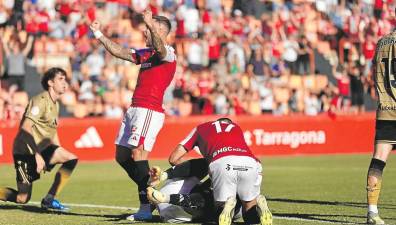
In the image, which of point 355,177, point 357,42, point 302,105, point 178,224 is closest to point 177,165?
point 178,224

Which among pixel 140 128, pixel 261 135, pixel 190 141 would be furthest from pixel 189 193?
pixel 261 135

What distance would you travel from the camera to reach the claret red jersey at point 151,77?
464 inches

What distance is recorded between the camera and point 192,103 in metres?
27.8

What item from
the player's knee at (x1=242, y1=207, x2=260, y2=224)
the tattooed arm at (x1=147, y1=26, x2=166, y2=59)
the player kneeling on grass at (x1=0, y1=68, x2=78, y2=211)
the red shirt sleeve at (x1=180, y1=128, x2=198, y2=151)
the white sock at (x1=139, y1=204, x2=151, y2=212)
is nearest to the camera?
the player's knee at (x1=242, y1=207, x2=260, y2=224)

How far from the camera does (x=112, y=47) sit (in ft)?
38.4

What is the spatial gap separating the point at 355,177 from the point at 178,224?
8793 millimetres

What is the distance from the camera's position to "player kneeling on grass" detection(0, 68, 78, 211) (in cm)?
1271

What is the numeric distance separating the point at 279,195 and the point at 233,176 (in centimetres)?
520

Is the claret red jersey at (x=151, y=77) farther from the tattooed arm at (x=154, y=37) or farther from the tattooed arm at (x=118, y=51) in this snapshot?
the tattooed arm at (x=154, y=37)

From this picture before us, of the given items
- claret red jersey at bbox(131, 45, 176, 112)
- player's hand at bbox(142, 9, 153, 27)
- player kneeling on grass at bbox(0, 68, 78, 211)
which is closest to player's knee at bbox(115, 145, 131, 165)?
claret red jersey at bbox(131, 45, 176, 112)

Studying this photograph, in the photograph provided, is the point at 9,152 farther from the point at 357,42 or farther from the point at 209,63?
the point at 357,42

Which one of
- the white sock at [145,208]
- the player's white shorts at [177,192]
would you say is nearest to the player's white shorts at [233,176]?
the player's white shorts at [177,192]

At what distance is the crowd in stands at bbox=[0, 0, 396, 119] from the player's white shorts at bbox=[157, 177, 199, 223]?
44.6 feet

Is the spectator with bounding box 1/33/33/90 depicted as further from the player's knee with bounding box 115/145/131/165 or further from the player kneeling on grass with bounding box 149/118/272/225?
the player kneeling on grass with bounding box 149/118/272/225
